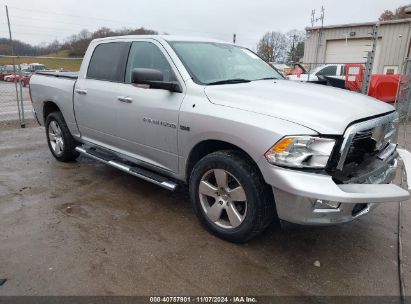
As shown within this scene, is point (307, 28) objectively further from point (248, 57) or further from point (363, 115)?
point (363, 115)

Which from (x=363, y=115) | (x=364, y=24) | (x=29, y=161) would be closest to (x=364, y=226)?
(x=363, y=115)

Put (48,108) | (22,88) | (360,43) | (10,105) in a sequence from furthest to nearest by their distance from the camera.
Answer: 1. (360,43)
2. (22,88)
3. (10,105)
4. (48,108)

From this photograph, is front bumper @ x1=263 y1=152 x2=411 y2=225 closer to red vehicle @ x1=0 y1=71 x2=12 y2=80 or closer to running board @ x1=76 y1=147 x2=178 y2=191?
running board @ x1=76 y1=147 x2=178 y2=191

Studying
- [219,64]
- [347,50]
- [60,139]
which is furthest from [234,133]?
[347,50]

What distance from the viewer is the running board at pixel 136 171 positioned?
3564 millimetres

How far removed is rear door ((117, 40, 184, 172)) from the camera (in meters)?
3.46

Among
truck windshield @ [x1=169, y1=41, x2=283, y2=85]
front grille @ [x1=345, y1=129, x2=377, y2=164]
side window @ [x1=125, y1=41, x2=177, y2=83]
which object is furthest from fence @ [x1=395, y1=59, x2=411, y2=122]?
side window @ [x1=125, y1=41, x2=177, y2=83]

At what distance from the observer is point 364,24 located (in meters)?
19.7

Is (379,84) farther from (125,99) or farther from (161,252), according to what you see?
(161,252)

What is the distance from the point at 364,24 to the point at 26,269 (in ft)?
70.4

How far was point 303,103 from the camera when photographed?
286 centimetres

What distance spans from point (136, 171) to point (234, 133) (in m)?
1.51

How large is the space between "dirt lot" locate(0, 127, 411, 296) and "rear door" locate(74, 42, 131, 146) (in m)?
0.81

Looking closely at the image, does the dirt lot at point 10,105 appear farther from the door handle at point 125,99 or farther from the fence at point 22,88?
the door handle at point 125,99
